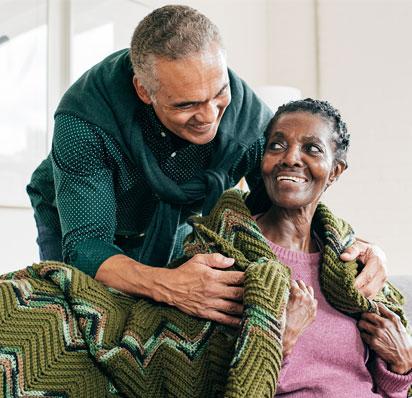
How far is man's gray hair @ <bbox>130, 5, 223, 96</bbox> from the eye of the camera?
4.52 feet

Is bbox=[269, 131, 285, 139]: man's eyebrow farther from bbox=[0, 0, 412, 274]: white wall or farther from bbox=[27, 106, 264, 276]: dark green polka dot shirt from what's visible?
bbox=[0, 0, 412, 274]: white wall

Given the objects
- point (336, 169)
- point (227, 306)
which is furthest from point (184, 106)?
point (227, 306)

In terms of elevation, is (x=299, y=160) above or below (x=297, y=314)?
above

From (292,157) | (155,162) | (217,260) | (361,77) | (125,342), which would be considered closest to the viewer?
(125,342)

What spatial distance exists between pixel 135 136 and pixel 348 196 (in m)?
2.29

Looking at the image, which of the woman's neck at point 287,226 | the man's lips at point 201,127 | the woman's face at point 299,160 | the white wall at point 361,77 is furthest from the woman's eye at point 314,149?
the white wall at point 361,77

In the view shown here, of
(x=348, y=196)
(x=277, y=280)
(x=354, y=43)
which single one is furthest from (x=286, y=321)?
(x=354, y=43)

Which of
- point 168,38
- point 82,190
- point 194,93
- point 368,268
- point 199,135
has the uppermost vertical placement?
point 168,38

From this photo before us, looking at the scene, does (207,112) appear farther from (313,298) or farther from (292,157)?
(313,298)

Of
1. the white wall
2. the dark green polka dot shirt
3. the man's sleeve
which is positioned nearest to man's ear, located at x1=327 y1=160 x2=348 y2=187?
the dark green polka dot shirt

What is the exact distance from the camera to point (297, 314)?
1183 mm

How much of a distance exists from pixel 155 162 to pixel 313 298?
56cm

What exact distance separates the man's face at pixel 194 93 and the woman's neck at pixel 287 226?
0.82 ft

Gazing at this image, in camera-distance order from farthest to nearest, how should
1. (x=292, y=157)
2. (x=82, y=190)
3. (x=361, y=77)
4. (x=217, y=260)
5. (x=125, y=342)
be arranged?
(x=361, y=77) → (x=82, y=190) → (x=292, y=157) → (x=217, y=260) → (x=125, y=342)
